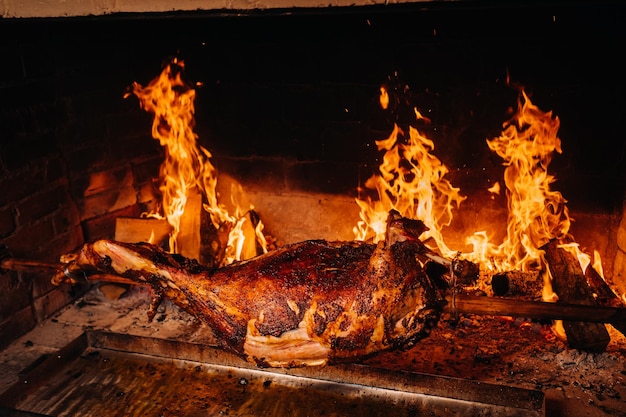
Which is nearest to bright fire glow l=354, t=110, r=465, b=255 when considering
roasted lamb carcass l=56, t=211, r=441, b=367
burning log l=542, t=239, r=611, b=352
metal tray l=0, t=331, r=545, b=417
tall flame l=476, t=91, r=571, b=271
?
tall flame l=476, t=91, r=571, b=271

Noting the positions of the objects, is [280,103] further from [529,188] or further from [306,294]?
[306,294]

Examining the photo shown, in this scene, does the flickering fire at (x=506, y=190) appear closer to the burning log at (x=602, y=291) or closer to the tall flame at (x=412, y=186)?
the tall flame at (x=412, y=186)

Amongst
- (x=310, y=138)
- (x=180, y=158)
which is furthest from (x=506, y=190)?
(x=180, y=158)

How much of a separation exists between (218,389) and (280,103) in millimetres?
2642

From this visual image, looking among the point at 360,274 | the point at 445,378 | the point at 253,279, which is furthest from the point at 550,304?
the point at 253,279

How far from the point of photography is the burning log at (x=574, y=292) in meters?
3.63

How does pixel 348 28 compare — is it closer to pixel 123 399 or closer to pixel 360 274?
pixel 360 274

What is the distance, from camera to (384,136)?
15.6ft

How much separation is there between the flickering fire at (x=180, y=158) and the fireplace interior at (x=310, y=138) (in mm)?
84

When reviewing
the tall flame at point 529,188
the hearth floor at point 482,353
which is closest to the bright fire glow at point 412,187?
the tall flame at point 529,188

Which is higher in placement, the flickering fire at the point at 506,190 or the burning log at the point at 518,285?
the flickering fire at the point at 506,190

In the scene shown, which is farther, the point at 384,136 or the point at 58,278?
the point at 384,136

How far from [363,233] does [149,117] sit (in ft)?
7.74

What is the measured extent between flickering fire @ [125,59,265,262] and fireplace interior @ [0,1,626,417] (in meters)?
0.08
